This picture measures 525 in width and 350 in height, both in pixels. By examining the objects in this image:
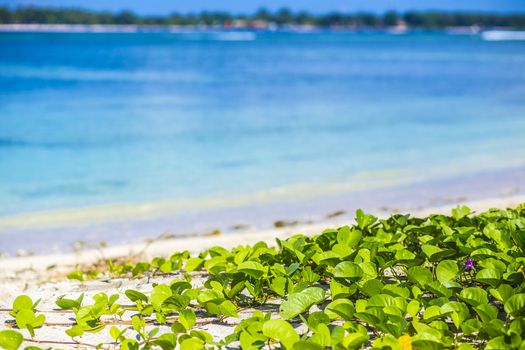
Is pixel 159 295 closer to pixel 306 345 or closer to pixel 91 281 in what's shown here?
pixel 306 345

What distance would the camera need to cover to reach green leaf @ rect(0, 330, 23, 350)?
2305mm

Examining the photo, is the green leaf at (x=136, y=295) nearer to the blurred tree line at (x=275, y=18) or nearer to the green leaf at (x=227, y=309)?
the green leaf at (x=227, y=309)

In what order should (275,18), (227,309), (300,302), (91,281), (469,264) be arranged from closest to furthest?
(300,302), (227,309), (469,264), (91,281), (275,18)

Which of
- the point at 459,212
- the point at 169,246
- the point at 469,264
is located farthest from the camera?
the point at 169,246

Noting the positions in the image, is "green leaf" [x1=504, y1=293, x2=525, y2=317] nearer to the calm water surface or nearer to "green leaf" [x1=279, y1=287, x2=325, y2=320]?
"green leaf" [x1=279, y1=287, x2=325, y2=320]

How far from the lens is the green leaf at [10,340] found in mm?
2305

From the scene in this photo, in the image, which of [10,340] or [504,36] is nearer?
[10,340]

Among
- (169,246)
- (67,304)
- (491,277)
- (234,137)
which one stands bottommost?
A: (234,137)

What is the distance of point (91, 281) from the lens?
3.91m

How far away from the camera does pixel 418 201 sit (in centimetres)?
851

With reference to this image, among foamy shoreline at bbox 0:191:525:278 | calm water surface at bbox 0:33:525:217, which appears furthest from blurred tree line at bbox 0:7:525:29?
foamy shoreline at bbox 0:191:525:278

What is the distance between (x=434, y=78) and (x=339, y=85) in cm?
761

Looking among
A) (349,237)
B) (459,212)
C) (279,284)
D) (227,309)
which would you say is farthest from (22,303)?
(459,212)

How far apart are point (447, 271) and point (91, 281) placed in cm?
217
